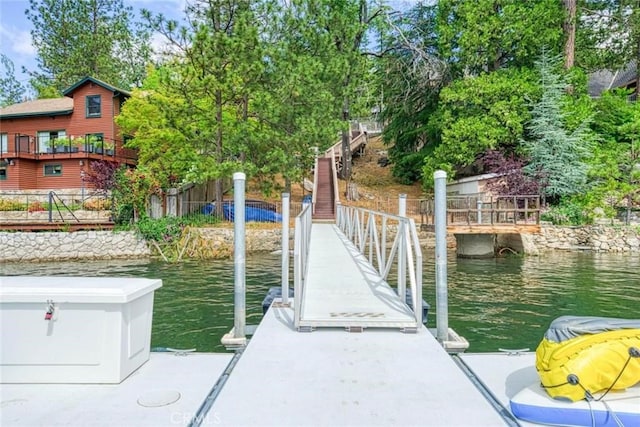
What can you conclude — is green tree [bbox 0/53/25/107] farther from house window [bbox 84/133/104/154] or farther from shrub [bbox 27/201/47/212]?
shrub [bbox 27/201/47/212]

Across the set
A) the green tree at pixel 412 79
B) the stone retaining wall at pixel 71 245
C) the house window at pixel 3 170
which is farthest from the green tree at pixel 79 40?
the stone retaining wall at pixel 71 245

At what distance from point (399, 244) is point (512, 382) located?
2.22m

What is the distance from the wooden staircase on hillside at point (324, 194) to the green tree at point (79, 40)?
691 inches

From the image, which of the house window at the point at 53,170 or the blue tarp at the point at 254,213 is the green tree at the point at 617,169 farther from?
the house window at the point at 53,170

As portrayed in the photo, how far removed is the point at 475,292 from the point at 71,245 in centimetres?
1359

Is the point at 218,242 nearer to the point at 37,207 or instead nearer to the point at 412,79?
the point at 37,207

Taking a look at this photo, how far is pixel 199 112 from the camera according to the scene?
16.4m

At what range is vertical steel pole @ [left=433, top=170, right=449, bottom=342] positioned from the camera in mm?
3829

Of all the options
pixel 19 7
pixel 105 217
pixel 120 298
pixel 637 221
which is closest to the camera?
pixel 120 298

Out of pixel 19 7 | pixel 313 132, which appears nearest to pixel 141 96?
pixel 313 132

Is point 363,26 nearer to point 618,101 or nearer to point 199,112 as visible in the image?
point 199,112

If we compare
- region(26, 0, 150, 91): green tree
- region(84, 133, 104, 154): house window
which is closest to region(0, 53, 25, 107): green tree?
region(26, 0, 150, 91): green tree

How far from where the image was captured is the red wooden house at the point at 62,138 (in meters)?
22.5

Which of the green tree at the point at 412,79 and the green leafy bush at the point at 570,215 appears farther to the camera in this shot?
the green tree at the point at 412,79
